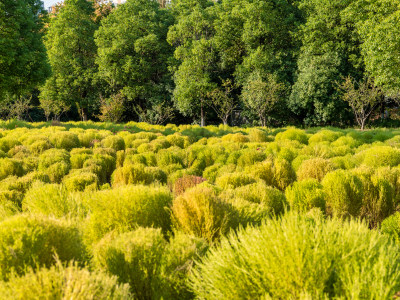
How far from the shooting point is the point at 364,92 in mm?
21875

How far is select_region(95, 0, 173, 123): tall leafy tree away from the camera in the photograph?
93.0 ft

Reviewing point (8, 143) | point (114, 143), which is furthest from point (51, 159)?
point (8, 143)

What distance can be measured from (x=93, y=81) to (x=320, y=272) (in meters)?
31.1

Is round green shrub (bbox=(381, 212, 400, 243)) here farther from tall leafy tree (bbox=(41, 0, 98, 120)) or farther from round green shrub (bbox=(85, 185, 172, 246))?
tall leafy tree (bbox=(41, 0, 98, 120))

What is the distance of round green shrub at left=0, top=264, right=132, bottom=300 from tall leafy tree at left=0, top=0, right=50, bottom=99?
17.1 metres

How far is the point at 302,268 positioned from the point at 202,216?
3.95ft

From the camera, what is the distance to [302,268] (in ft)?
5.43

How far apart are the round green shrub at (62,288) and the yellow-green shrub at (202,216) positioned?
1145 mm

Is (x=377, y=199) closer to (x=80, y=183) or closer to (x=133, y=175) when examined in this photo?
(x=133, y=175)

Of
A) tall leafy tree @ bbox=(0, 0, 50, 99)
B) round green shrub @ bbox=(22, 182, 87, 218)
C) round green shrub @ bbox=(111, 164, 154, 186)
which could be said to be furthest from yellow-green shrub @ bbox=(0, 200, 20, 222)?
tall leafy tree @ bbox=(0, 0, 50, 99)

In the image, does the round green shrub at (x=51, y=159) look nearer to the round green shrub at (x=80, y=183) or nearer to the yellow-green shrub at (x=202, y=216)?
the round green shrub at (x=80, y=183)

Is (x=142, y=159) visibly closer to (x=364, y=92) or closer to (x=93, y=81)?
(x=364, y=92)

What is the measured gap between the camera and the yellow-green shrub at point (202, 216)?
2.67 m

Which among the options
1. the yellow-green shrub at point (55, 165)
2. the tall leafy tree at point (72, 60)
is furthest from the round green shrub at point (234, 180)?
the tall leafy tree at point (72, 60)
